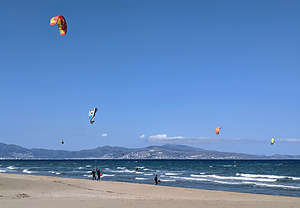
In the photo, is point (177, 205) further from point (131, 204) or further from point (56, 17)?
point (56, 17)

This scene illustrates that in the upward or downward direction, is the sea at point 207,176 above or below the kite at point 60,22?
below

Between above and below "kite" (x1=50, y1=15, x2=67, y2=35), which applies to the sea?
below

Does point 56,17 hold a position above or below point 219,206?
above

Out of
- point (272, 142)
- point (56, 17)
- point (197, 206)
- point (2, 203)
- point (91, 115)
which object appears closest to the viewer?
point (2, 203)

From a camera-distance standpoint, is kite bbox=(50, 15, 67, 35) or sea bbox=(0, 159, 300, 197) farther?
sea bbox=(0, 159, 300, 197)

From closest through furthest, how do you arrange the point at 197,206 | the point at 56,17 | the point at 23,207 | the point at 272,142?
the point at 23,207 < the point at 197,206 < the point at 56,17 < the point at 272,142

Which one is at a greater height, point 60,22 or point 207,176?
point 60,22

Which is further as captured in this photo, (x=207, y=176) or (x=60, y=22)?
(x=207, y=176)

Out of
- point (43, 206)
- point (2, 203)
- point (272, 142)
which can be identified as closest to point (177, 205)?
point (43, 206)

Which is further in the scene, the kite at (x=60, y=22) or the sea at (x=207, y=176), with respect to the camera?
the sea at (x=207, y=176)

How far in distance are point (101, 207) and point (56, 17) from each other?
38.3 ft

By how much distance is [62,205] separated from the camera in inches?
543

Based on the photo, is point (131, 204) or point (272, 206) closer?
point (131, 204)

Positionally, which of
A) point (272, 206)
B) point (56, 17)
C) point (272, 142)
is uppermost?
point (56, 17)
